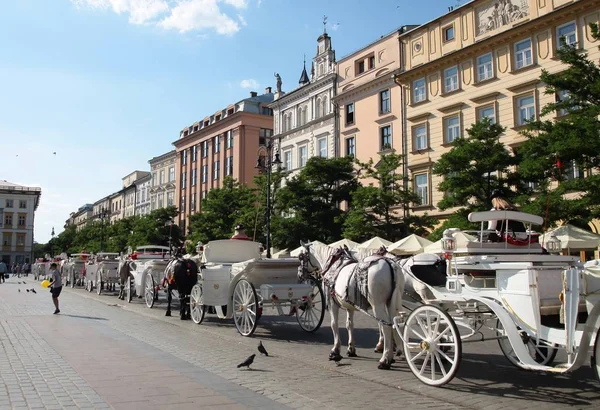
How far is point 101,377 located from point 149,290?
36.5ft

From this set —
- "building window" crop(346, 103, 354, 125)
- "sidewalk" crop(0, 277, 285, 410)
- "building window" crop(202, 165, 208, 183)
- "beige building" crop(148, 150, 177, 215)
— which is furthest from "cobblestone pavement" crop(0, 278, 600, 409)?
"beige building" crop(148, 150, 177, 215)

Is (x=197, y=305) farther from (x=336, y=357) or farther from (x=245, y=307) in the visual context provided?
(x=336, y=357)

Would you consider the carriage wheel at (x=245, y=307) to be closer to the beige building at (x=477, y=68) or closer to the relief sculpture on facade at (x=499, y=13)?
the beige building at (x=477, y=68)

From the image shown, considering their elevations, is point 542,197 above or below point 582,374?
above

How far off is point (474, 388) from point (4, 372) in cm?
603

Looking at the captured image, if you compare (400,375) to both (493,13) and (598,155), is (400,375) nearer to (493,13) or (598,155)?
(598,155)

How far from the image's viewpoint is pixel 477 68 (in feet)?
97.9

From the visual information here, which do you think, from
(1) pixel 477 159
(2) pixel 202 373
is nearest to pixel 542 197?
(1) pixel 477 159

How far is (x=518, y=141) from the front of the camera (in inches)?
1067

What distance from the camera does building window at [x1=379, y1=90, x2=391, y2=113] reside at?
3562cm

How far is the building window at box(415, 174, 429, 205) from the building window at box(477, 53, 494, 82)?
20.6 feet

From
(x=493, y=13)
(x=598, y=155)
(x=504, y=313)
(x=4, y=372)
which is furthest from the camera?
(x=493, y=13)

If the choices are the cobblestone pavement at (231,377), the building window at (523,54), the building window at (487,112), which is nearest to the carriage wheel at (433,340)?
the cobblestone pavement at (231,377)

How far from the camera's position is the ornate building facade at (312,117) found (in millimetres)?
40531
